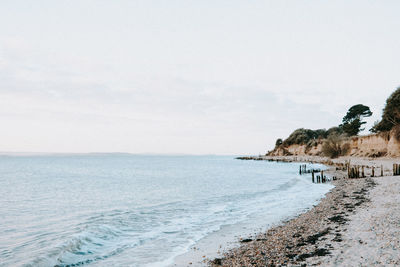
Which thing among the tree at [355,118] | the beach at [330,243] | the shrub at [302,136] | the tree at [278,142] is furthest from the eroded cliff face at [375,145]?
the tree at [278,142]

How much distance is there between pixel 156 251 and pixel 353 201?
1253 centimetres

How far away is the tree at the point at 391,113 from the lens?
44531 mm

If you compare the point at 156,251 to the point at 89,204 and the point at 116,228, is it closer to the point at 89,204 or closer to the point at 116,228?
the point at 116,228

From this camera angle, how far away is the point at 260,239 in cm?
1026

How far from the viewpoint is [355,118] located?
272ft

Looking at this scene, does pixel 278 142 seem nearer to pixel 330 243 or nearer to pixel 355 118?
pixel 355 118

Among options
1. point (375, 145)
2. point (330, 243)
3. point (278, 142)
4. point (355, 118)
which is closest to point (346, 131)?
point (355, 118)

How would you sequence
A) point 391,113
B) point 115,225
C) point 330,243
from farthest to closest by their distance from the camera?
point 391,113
point 115,225
point 330,243

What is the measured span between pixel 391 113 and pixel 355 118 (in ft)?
130

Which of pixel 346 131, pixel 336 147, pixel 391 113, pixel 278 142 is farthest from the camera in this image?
pixel 278 142

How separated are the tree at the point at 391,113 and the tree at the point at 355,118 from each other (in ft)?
98.2

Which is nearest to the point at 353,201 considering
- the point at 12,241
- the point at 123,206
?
the point at 123,206

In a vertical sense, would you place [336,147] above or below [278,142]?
below

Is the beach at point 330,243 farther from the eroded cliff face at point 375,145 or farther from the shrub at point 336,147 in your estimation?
the shrub at point 336,147
